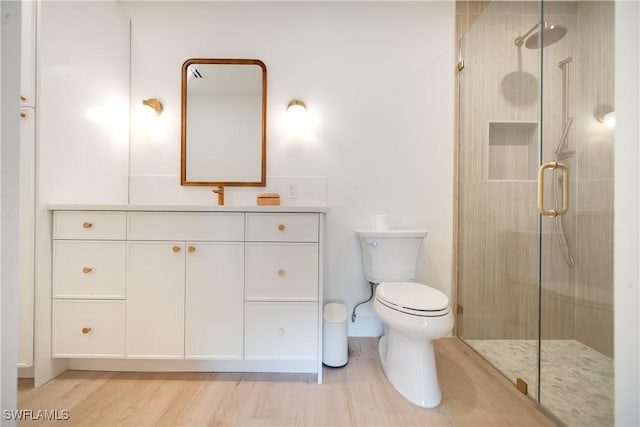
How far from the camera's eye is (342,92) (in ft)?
5.80

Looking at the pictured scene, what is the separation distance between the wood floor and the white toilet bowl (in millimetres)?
60

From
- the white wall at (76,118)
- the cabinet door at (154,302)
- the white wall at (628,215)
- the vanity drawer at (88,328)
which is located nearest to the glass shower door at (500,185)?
the white wall at (628,215)

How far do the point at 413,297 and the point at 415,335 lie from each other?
0.17 m

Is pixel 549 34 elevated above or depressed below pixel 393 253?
above

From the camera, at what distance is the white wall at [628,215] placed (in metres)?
0.71

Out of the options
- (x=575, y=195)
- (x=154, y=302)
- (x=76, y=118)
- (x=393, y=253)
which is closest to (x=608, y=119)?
(x=575, y=195)

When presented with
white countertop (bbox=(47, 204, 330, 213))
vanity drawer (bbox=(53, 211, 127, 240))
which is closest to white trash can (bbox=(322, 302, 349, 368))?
white countertop (bbox=(47, 204, 330, 213))

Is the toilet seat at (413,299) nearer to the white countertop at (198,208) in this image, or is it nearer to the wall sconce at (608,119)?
the white countertop at (198,208)

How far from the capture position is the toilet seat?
1.10m

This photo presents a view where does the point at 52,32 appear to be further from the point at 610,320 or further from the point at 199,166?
the point at 610,320

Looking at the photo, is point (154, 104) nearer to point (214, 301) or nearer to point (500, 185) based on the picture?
point (214, 301)

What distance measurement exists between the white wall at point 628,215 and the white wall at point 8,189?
1.41 m

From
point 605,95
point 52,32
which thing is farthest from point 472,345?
point 52,32

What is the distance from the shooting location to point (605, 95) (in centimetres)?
117
